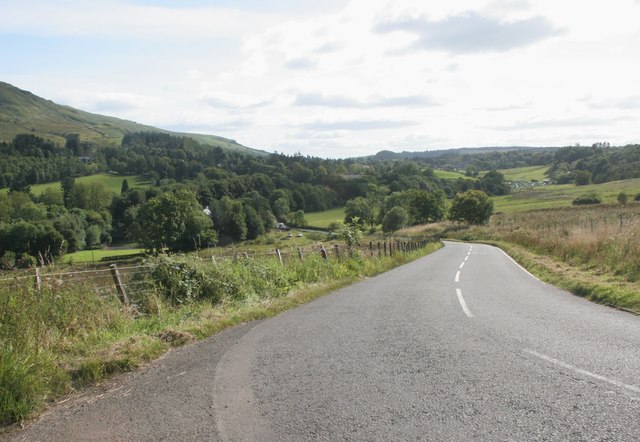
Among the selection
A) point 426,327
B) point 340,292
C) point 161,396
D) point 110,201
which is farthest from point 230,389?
point 110,201

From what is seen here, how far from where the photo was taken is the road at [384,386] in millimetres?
4508

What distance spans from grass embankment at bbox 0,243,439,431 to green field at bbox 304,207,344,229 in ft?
328

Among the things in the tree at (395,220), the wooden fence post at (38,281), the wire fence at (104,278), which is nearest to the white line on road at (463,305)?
the wire fence at (104,278)

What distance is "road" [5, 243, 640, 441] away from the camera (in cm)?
451

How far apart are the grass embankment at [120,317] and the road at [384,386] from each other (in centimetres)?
40

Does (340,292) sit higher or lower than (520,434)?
lower

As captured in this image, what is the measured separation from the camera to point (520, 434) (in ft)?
13.9

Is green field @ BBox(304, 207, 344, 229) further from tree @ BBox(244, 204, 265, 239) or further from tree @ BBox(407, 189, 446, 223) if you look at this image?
tree @ BBox(407, 189, 446, 223)

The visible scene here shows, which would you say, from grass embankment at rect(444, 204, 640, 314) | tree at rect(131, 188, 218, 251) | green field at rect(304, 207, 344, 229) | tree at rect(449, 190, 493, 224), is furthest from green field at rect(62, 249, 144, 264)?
tree at rect(449, 190, 493, 224)

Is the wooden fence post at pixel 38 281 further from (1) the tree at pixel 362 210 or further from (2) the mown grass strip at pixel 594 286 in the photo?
(1) the tree at pixel 362 210

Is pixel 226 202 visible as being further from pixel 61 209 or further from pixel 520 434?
pixel 520 434

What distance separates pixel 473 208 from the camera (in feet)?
320

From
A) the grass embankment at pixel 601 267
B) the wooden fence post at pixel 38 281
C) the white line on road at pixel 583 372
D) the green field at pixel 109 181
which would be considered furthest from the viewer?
the green field at pixel 109 181

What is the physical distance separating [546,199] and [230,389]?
121547 millimetres
